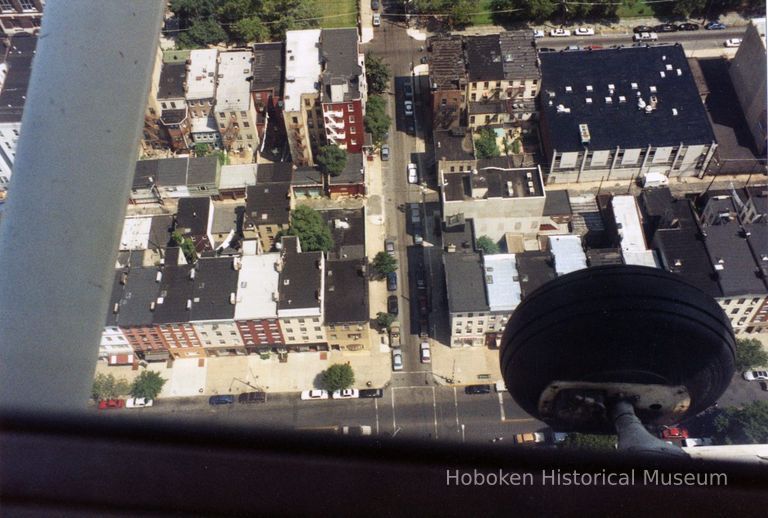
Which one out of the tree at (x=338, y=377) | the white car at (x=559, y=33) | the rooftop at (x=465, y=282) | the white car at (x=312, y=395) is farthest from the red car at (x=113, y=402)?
the white car at (x=559, y=33)

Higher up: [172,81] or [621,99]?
[172,81]

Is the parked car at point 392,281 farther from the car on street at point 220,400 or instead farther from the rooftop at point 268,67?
the rooftop at point 268,67

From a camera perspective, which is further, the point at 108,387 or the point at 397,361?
the point at 397,361

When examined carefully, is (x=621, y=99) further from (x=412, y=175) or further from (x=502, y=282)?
(x=502, y=282)

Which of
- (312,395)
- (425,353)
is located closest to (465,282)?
(425,353)

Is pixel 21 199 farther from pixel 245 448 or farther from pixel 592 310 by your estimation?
pixel 592 310

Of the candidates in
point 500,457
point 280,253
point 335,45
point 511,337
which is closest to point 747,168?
point 335,45
